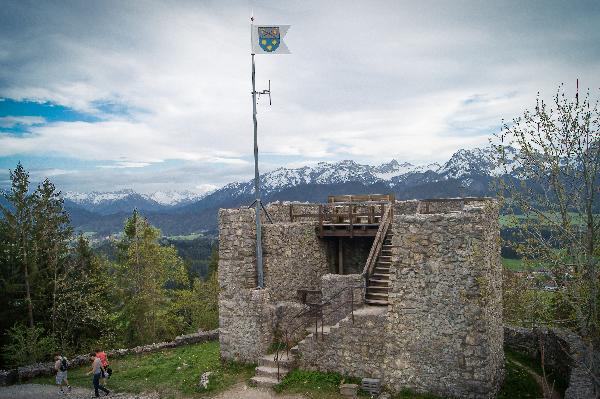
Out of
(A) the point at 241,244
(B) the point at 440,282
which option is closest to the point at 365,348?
(B) the point at 440,282

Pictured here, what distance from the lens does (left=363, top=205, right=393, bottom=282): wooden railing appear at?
1614 centimetres

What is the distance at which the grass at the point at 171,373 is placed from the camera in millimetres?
16062

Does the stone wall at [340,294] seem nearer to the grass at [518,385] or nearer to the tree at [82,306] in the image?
the grass at [518,385]

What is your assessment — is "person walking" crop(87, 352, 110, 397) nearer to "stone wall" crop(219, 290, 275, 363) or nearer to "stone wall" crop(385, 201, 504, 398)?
"stone wall" crop(219, 290, 275, 363)

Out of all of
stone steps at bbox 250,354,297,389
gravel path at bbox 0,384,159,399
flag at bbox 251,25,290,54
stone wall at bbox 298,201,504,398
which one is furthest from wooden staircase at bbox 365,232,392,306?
flag at bbox 251,25,290,54

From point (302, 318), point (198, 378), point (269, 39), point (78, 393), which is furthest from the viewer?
point (302, 318)

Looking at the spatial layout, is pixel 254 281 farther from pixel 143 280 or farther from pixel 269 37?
pixel 143 280

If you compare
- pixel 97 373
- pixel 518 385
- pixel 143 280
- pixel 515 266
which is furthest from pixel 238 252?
pixel 143 280

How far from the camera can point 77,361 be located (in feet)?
68.4

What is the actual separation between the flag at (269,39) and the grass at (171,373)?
493 inches

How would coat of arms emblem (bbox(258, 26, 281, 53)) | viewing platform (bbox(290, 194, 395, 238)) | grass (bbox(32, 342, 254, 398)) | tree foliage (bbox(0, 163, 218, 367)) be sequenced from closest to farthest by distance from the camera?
grass (bbox(32, 342, 254, 398)) → coat of arms emblem (bbox(258, 26, 281, 53)) → viewing platform (bbox(290, 194, 395, 238)) → tree foliage (bbox(0, 163, 218, 367))

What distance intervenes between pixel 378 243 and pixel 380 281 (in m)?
1.58

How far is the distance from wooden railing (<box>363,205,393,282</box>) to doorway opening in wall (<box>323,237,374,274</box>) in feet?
7.66

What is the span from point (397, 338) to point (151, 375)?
10512 millimetres
